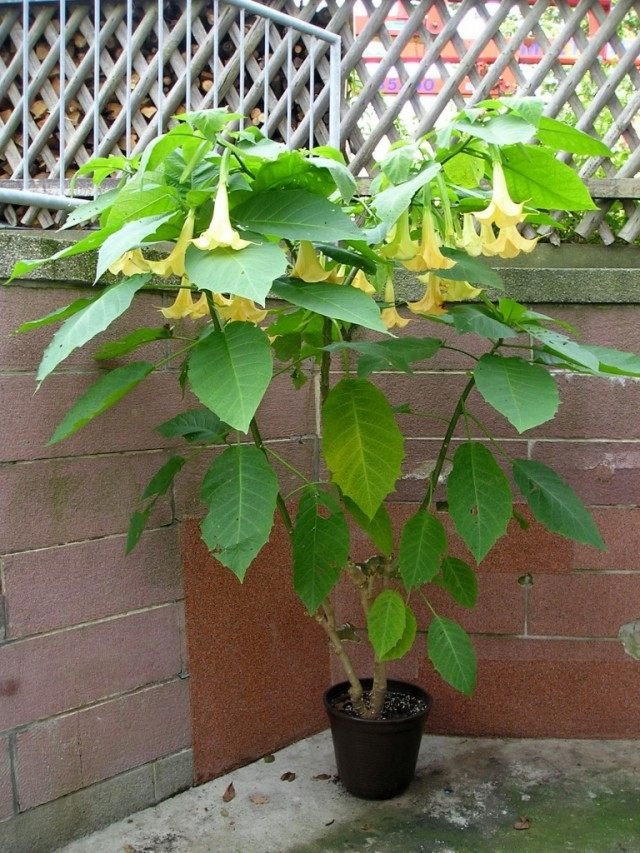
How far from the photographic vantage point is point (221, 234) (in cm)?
135

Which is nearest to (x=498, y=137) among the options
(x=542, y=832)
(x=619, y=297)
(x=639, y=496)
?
(x=619, y=297)

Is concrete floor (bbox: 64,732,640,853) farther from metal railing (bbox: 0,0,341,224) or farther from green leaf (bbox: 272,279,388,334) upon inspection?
metal railing (bbox: 0,0,341,224)

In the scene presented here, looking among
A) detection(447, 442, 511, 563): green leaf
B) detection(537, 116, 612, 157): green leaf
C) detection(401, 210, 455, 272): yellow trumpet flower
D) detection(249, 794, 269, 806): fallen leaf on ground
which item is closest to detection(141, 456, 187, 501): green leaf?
detection(447, 442, 511, 563): green leaf

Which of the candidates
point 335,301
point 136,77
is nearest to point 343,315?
point 335,301

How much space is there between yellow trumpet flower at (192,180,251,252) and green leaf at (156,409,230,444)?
0.62 metres

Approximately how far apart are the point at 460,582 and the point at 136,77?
3540 mm

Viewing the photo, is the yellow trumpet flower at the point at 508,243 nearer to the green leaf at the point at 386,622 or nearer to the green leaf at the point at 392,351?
the green leaf at the point at 392,351

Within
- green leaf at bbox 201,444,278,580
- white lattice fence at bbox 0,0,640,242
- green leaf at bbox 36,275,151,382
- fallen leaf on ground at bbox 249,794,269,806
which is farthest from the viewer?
white lattice fence at bbox 0,0,640,242

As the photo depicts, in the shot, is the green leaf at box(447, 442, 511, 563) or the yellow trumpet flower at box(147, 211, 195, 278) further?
the green leaf at box(447, 442, 511, 563)

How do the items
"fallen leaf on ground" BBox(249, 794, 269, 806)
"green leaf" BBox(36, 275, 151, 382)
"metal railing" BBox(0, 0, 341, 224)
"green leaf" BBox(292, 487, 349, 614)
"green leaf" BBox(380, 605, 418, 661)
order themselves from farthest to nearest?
"metal railing" BBox(0, 0, 341, 224), "fallen leaf on ground" BBox(249, 794, 269, 806), "green leaf" BBox(380, 605, 418, 661), "green leaf" BBox(292, 487, 349, 614), "green leaf" BBox(36, 275, 151, 382)

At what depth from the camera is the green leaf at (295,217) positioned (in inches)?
55.6

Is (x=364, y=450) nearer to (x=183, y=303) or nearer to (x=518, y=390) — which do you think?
(x=518, y=390)

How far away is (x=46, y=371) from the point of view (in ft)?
4.62

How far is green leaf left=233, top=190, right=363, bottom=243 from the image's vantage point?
141 centimetres
